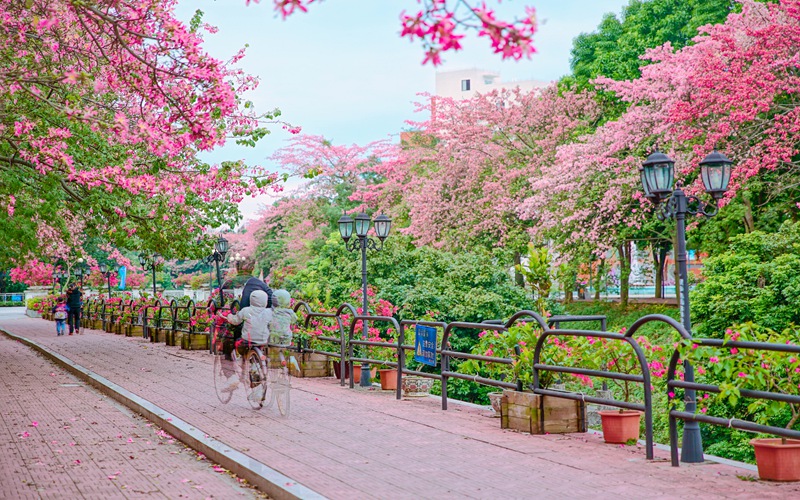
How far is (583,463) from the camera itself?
25.5 ft

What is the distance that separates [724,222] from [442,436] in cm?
1778

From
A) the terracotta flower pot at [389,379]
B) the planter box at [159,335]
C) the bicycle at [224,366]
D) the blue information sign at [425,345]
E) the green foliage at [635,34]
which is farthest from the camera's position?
the green foliage at [635,34]

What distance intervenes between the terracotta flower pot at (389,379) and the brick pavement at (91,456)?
3.95 meters

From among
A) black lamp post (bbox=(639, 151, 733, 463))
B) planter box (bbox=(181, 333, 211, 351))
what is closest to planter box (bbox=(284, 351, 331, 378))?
black lamp post (bbox=(639, 151, 733, 463))

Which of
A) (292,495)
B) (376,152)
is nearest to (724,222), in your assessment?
(292,495)

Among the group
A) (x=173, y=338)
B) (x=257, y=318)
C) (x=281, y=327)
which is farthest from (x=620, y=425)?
(x=173, y=338)

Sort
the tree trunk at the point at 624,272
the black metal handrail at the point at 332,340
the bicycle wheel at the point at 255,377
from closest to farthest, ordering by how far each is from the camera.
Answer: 1. the bicycle wheel at the point at 255,377
2. the black metal handrail at the point at 332,340
3. the tree trunk at the point at 624,272

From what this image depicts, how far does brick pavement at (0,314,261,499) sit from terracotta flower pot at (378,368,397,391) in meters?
3.95

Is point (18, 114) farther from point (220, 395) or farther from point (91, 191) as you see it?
point (220, 395)

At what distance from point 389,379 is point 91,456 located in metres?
5.87

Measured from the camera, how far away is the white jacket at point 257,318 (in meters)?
11.3

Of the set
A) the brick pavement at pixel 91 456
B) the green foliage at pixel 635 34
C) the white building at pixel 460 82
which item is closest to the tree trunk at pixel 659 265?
the green foliage at pixel 635 34

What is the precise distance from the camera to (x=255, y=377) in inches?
454

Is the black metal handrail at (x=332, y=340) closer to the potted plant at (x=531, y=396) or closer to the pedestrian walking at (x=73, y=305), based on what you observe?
the potted plant at (x=531, y=396)
